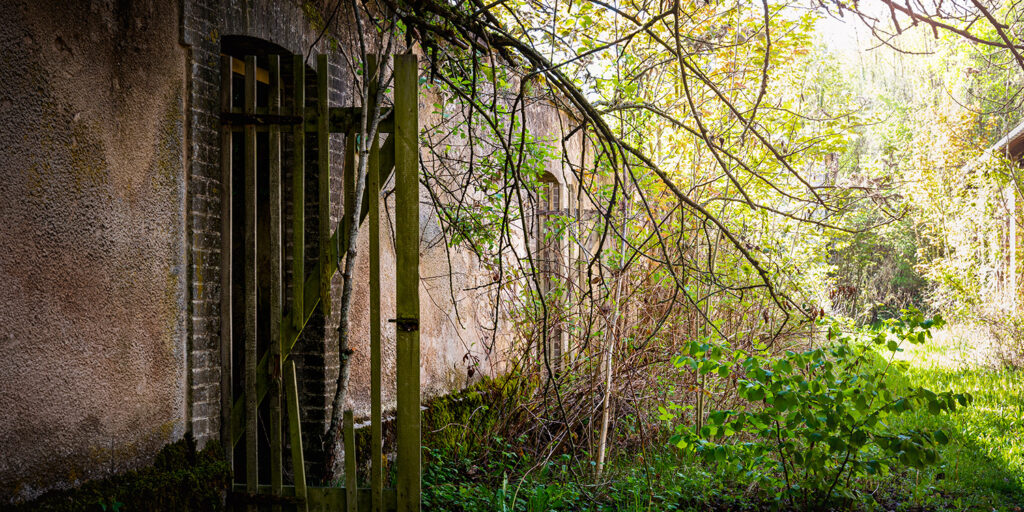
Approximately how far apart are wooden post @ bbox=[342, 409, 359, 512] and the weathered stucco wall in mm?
761

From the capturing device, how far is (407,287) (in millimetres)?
3207

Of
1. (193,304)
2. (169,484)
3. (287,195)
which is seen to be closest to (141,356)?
(193,304)

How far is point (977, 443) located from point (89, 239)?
717cm

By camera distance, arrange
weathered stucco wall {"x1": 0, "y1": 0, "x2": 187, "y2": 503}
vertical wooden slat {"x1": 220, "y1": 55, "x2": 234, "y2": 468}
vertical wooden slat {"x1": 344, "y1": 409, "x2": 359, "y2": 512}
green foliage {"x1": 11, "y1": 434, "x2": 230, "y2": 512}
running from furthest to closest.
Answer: vertical wooden slat {"x1": 220, "y1": 55, "x2": 234, "y2": 468}
vertical wooden slat {"x1": 344, "y1": 409, "x2": 359, "y2": 512}
green foliage {"x1": 11, "y1": 434, "x2": 230, "y2": 512}
weathered stucco wall {"x1": 0, "y1": 0, "x2": 187, "y2": 503}

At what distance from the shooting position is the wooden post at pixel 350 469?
304 cm

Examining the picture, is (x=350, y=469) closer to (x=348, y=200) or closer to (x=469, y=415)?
(x=348, y=200)

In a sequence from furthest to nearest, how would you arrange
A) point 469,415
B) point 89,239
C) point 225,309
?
point 469,415
point 225,309
point 89,239

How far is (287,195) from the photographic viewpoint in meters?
4.34

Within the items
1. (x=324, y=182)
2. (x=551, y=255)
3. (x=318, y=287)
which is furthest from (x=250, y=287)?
(x=551, y=255)

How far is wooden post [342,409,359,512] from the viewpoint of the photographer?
3041mm

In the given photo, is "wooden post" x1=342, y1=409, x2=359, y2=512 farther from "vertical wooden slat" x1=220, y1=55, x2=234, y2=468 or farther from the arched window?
the arched window

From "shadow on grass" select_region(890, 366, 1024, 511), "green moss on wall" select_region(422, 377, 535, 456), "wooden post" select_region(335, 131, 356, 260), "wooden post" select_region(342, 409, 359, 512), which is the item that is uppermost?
"wooden post" select_region(335, 131, 356, 260)

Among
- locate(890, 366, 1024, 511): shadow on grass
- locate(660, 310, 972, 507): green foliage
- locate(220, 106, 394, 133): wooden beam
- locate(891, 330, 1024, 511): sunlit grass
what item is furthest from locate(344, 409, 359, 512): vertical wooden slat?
locate(890, 366, 1024, 511): shadow on grass

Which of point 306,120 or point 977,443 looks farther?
point 977,443
